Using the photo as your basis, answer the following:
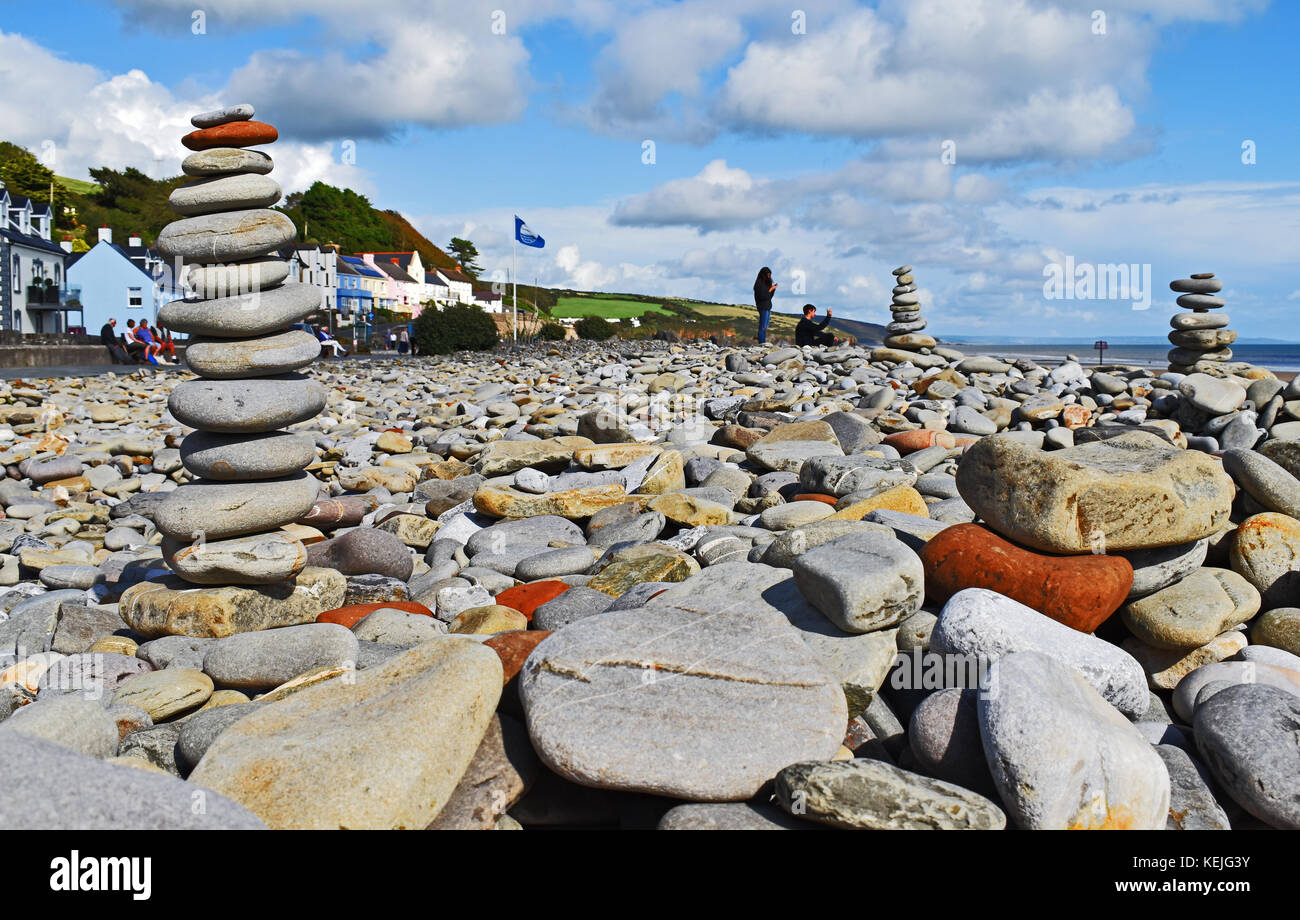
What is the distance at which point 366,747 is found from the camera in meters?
3.28

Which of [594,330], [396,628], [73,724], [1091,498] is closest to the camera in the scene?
[73,724]

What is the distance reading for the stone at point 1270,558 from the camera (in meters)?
5.21

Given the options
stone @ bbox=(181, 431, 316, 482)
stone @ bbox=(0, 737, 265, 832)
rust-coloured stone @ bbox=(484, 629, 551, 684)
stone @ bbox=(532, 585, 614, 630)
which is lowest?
stone @ bbox=(532, 585, 614, 630)

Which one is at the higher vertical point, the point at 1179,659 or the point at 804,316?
the point at 804,316

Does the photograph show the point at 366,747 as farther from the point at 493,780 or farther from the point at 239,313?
the point at 239,313

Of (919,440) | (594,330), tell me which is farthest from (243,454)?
(594,330)

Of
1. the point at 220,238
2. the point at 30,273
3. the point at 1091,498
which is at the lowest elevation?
the point at 1091,498

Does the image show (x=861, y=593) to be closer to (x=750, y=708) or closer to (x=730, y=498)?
(x=750, y=708)

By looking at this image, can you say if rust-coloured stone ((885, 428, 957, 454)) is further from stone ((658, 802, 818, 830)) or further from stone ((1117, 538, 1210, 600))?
stone ((658, 802, 818, 830))

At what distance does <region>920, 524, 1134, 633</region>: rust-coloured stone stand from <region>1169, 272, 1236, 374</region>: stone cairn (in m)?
12.3

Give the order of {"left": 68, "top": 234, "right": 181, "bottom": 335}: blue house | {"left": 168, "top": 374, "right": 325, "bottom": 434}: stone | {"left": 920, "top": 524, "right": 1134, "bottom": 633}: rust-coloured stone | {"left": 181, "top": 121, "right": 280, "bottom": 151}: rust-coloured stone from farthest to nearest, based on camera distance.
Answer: {"left": 68, "top": 234, "right": 181, "bottom": 335}: blue house
{"left": 181, "top": 121, "right": 280, "bottom": 151}: rust-coloured stone
{"left": 168, "top": 374, "right": 325, "bottom": 434}: stone
{"left": 920, "top": 524, "right": 1134, "bottom": 633}: rust-coloured stone

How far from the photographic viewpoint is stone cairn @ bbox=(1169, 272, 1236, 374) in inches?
590

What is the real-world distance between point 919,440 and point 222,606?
711 cm

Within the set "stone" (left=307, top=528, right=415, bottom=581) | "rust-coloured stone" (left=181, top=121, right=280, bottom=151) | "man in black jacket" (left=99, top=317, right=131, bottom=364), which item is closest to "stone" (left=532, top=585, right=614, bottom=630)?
"stone" (left=307, top=528, right=415, bottom=581)
